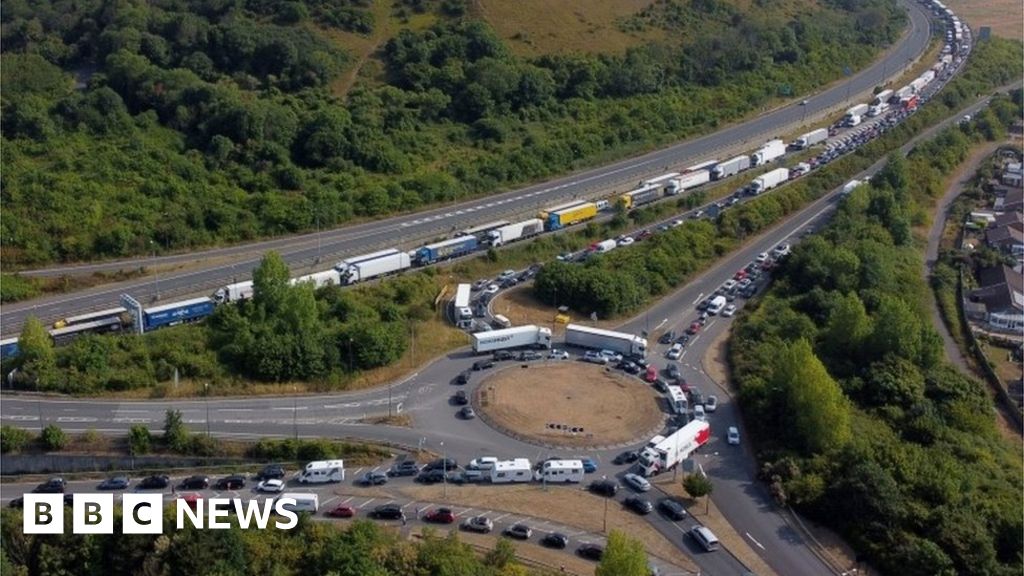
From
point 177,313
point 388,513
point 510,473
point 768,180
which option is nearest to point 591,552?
point 510,473

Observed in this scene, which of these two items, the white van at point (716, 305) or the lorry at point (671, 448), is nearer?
the lorry at point (671, 448)

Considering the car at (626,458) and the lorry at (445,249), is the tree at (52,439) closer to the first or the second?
the car at (626,458)

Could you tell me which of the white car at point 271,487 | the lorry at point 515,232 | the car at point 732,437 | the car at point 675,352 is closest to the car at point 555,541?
the car at point 732,437

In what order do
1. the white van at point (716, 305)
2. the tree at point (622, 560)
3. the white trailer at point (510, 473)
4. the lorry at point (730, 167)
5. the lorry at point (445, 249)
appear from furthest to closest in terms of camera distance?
the lorry at point (730, 167) < the lorry at point (445, 249) < the white van at point (716, 305) < the white trailer at point (510, 473) < the tree at point (622, 560)

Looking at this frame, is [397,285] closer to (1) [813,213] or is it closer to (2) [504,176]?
(2) [504,176]

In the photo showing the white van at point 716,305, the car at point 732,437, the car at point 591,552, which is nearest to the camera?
the car at point 591,552

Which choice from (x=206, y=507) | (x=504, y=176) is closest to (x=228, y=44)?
(x=504, y=176)
